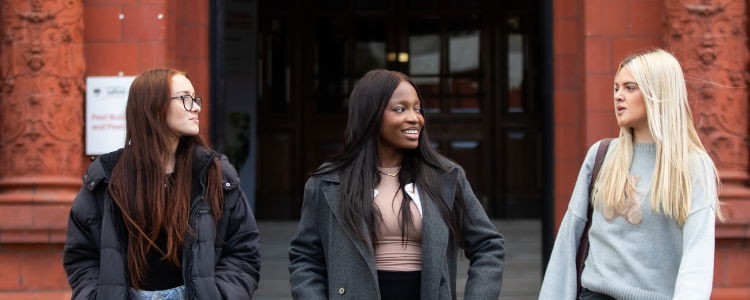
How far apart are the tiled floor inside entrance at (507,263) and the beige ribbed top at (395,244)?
137 inches

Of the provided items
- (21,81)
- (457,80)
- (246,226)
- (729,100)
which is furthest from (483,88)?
(246,226)

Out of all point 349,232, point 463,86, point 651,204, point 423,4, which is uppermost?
point 423,4

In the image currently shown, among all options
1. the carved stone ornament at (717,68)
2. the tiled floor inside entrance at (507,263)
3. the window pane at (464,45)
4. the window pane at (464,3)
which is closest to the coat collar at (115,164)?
the tiled floor inside entrance at (507,263)

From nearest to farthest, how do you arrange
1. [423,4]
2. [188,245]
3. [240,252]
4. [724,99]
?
[188,245] < [240,252] < [724,99] < [423,4]

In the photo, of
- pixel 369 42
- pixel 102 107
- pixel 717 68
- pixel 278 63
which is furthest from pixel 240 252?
pixel 369 42

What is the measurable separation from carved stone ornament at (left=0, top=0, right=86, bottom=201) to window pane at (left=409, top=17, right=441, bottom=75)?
5424 millimetres

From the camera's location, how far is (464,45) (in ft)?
30.9

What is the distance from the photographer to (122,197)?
2.51 m

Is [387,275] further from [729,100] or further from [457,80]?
[457,80]

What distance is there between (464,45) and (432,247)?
23.8ft

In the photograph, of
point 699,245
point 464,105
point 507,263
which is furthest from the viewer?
point 464,105

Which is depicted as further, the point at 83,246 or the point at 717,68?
the point at 717,68

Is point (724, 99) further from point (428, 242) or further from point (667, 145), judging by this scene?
point (428, 242)

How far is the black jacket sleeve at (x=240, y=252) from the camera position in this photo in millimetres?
2654
